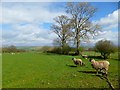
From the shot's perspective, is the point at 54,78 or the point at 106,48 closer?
the point at 54,78

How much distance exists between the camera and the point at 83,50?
218ft

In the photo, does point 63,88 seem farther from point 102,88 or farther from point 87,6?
point 87,6

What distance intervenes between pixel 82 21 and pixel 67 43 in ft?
30.4

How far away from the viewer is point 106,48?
52.8 metres

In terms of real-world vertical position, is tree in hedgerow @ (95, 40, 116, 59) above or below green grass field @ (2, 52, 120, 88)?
above

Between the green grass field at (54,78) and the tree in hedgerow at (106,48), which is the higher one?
the tree in hedgerow at (106,48)

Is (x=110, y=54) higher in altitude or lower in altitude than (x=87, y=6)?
lower

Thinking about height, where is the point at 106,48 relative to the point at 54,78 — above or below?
above

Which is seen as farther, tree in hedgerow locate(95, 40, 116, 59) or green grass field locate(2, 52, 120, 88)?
tree in hedgerow locate(95, 40, 116, 59)

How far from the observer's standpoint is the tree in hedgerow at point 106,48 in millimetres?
52219

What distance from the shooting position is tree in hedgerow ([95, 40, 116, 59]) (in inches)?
2056

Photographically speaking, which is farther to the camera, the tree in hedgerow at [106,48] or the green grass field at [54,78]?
the tree in hedgerow at [106,48]

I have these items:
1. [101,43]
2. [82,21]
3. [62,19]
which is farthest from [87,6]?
[101,43]

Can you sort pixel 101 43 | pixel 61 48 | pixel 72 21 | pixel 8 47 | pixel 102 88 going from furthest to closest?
pixel 8 47
pixel 61 48
pixel 72 21
pixel 101 43
pixel 102 88
